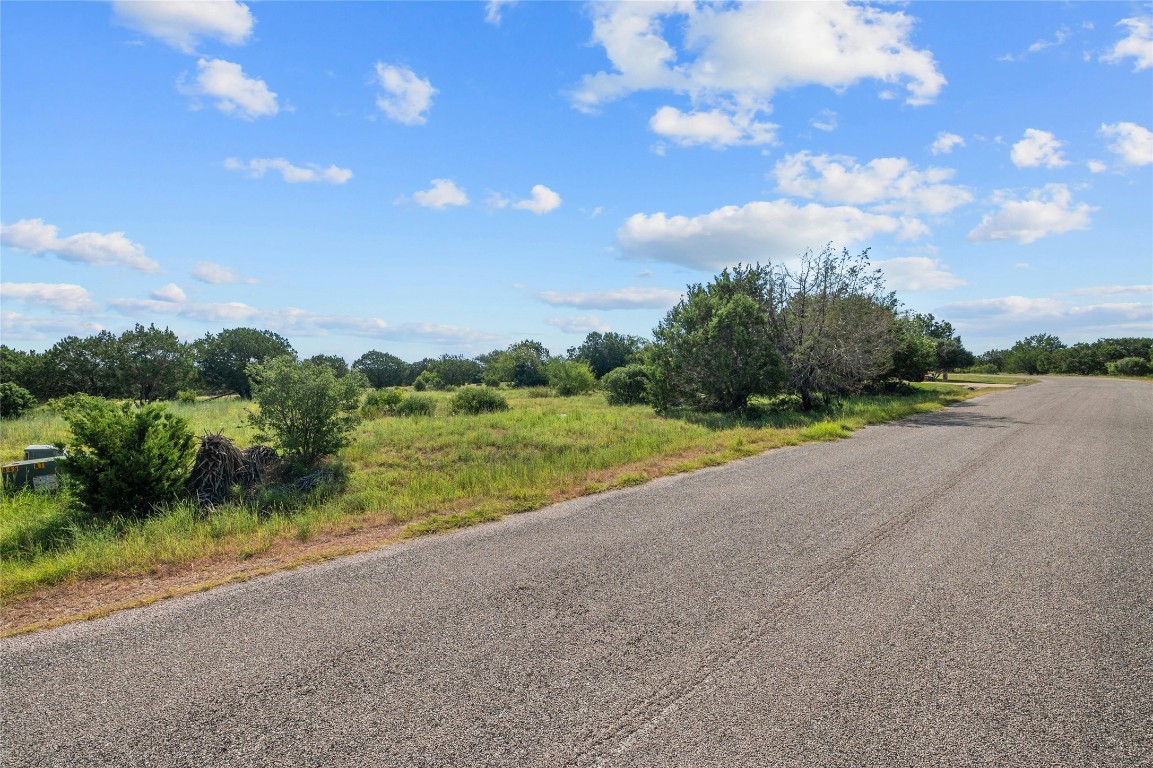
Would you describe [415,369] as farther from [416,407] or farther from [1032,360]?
[1032,360]

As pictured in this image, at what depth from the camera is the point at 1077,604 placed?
409 cm

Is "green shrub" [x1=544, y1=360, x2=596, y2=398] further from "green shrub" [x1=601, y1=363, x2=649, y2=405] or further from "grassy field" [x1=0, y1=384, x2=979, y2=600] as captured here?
"grassy field" [x1=0, y1=384, x2=979, y2=600]

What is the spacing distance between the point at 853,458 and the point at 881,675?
25.6ft

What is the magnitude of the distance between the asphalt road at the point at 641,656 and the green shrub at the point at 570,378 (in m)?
29.9

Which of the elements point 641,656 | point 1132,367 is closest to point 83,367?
point 641,656

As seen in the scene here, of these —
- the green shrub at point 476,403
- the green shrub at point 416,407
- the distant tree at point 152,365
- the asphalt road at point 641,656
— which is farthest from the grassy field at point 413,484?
the distant tree at point 152,365

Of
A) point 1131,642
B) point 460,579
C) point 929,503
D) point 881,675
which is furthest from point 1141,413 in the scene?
point 460,579

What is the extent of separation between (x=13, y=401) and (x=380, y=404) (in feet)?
46.5

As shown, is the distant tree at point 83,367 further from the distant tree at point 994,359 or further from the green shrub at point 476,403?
the distant tree at point 994,359

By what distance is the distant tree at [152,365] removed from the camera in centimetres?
3544

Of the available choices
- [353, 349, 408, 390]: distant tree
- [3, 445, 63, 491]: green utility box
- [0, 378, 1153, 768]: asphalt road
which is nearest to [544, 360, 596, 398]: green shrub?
[3, 445, 63, 491]: green utility box

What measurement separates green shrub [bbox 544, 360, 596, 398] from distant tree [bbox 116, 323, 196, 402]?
25545mm

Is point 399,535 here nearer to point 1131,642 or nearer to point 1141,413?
point 1131,642

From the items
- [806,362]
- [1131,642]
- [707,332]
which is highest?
[707,332]
